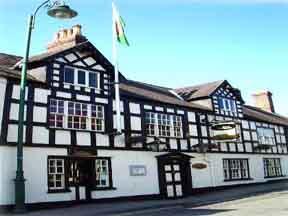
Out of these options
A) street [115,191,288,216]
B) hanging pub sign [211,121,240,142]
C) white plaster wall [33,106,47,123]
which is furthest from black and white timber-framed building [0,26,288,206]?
street [115,191,288,216]

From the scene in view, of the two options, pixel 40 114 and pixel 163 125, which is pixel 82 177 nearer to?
pixel 40 114

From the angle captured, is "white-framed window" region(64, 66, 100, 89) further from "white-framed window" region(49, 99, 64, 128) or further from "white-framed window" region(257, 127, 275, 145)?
"white-framed window" region(257, 127, 275, 145)

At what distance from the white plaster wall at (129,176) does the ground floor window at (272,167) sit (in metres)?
12.6

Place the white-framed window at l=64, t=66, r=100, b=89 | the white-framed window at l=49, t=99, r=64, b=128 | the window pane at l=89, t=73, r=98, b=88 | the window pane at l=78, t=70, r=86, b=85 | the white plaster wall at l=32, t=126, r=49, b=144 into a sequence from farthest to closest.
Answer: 1. the window pane at l=89, t=73, r=98, b=88
2. the window pane at l=78, t=70, r=86, b=85
3. the white-framed window at l=64, t=66, r=100, b=89
4. the white-framed window at l=49, t=99, r=64, b=128
5. the white plaster wall at l=32, t=126, r=49, b=144

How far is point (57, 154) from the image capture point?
683 inches

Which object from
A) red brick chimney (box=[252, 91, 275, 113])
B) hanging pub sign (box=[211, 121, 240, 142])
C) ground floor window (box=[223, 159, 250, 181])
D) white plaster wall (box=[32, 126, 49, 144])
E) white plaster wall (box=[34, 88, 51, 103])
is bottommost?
ground floor window (box=[223, 159, 250, 181])

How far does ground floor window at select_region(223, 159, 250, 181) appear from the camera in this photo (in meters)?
26.5

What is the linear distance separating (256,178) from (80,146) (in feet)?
52.3

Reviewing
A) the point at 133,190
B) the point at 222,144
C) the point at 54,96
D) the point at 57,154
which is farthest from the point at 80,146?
the point at 222,144

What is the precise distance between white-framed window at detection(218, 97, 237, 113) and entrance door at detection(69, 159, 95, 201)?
12.4m

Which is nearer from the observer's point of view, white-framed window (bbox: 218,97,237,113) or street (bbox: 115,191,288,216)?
street (bbox: 115,191,288,216)

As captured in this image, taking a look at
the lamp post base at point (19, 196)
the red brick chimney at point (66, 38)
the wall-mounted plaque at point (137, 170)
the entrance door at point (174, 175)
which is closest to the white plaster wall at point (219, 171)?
the entrance door at point (174, 175)

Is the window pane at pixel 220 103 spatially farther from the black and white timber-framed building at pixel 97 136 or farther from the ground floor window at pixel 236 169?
the ground floor window at pixel 236 169

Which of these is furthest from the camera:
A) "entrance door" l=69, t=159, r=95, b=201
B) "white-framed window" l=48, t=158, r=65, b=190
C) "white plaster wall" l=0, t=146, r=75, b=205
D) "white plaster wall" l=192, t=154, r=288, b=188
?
"white plaster wall" l=192, t=154, r=288, b=188
